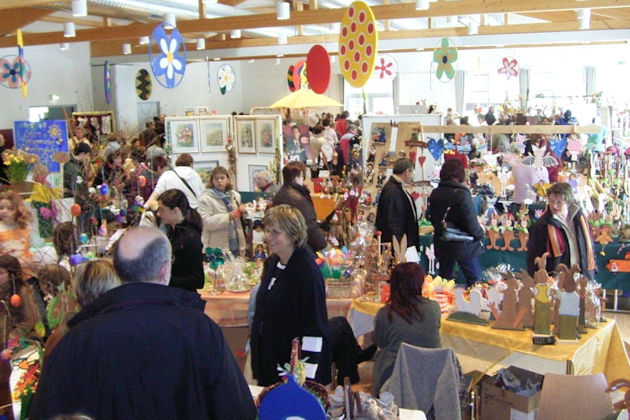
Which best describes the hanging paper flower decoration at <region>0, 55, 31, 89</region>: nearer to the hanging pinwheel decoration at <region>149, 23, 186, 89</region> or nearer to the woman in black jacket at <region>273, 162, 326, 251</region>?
the hanging pinwheel decoration at <region>149, 23, 186, 89</region>

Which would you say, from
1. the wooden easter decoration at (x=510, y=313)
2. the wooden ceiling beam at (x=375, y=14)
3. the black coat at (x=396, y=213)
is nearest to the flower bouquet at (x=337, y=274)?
the black coat at (x=396, y=213)

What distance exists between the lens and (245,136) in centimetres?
851

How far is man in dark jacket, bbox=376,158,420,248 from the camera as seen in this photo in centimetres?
539

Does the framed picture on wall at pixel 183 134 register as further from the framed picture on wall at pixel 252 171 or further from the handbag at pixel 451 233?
the handbag at pixel 451 233

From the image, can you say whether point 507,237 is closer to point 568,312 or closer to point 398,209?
point 398,209

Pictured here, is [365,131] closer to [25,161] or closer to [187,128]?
[187,128]

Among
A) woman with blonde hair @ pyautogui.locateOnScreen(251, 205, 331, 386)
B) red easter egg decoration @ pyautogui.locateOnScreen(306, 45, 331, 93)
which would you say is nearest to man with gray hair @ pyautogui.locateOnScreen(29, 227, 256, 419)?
woman with blonde hair @ pyautogui.locateOnScreen(251, 205, 331, 386)

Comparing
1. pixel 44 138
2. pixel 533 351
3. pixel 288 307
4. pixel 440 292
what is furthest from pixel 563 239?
pixel 44 138

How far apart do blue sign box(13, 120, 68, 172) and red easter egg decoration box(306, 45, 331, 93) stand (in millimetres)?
3390

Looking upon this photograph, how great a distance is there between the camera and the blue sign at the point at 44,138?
861cm

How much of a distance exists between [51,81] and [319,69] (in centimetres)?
947

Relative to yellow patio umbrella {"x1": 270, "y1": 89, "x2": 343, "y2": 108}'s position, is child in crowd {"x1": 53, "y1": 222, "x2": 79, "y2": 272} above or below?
below

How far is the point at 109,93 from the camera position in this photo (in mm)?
15789

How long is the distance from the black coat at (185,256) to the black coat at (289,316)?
2.70 feet
